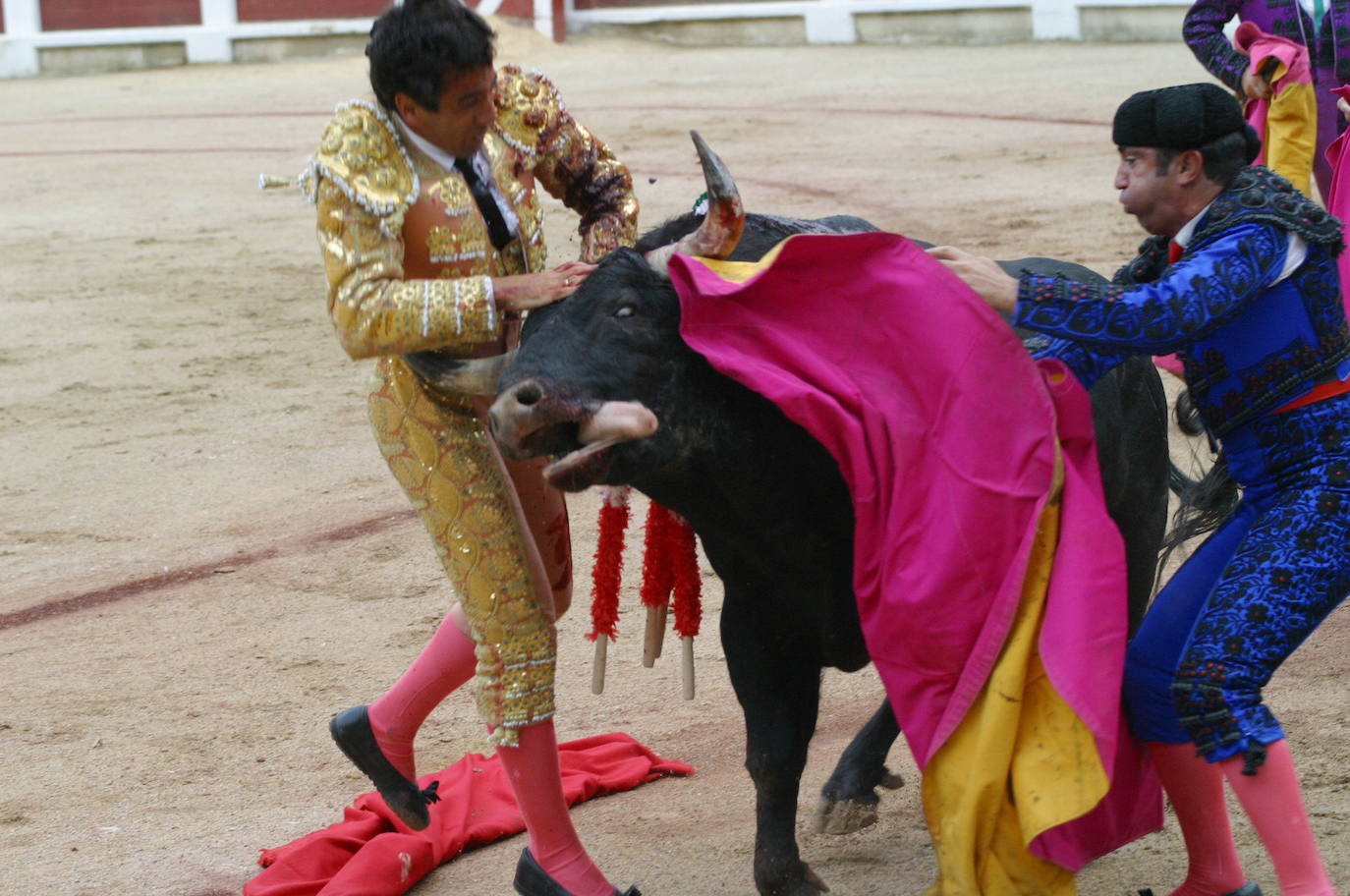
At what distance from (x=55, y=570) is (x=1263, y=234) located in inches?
139

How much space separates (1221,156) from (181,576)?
318 cm

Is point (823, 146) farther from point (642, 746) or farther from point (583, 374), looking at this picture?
point (583, 374)

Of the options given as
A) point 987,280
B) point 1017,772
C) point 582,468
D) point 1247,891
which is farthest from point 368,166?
point 1247,891

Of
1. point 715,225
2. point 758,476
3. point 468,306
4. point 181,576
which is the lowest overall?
point 181,576

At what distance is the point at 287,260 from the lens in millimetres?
8797

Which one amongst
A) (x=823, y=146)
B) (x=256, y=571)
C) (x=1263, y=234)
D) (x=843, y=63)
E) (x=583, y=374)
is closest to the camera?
(x=1263, y=234)

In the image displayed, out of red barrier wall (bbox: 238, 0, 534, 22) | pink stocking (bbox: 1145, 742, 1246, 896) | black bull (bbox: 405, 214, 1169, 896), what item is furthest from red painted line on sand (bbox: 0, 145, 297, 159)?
pink stocking (bbox: 1145, 742, 1246, 896)

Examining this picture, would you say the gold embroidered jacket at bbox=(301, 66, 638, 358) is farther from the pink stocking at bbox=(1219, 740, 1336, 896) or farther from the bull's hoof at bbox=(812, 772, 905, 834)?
the pink stocking at bbox=(1219, 740, 1336, 896)

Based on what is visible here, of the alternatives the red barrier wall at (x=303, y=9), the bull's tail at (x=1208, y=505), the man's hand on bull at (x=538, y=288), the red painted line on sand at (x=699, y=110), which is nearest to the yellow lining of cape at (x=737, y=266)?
the man's hand on bull at (x=538, y=288)

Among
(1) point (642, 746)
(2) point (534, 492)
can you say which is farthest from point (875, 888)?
(2) point (534, 492)

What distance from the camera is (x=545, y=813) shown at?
2.82 m

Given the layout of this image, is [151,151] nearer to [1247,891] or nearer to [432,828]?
[432,828]

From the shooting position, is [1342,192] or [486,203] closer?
[486,203]

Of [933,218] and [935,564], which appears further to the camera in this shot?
[933,218]
